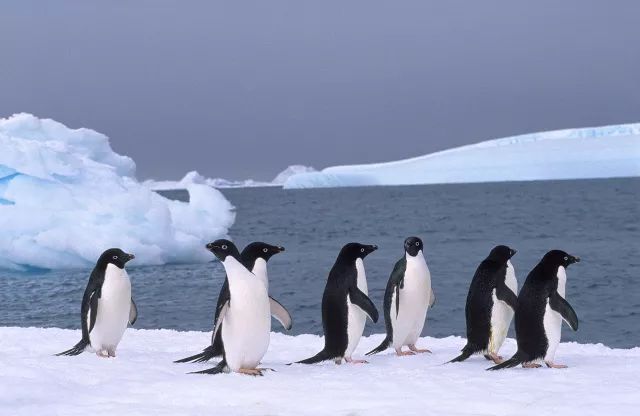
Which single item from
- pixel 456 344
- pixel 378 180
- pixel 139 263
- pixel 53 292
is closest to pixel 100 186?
pixel 139 263

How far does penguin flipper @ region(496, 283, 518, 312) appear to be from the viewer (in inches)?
237

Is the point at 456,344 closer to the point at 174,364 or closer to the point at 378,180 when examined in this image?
the point at 174,364

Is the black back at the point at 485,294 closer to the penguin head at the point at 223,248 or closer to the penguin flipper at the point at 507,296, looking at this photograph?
the penguin flipper at the point at 507,296

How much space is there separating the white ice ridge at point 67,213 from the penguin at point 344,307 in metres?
16.2

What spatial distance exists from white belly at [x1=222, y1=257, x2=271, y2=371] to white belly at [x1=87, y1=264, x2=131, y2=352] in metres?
1.26

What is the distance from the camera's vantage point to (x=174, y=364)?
19.9ft

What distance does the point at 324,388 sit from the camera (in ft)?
16.2

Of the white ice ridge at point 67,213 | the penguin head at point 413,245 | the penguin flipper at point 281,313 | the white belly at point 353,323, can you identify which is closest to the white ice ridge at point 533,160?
the white ice ridge at point 67,213

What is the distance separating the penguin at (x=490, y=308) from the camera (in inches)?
241

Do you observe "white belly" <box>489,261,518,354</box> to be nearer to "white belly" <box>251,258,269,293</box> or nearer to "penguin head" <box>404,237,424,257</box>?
"penguin head" <box>404,237,424,257</box>

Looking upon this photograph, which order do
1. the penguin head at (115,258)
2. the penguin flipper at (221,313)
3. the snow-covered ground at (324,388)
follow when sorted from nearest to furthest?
1. the snow-covered ground at (324,388)
2. the penguin flipper at (221,313)
3. the penguin head at (115,258)

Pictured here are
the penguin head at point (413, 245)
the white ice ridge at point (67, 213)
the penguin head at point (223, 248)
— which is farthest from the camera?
the white ice ridge at point (67, 213)

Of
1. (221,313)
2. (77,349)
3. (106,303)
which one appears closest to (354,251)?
(221,313)

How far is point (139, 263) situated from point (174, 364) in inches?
737
